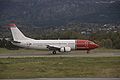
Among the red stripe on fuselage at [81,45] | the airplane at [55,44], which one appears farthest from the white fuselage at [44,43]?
the red stripe on fuselage at [81,45]

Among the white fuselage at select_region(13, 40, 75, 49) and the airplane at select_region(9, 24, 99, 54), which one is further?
the white fuselage at select_region(13, 40, 75, 49)

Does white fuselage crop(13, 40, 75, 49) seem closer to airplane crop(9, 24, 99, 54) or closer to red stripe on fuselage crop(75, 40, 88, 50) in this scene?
airplane crop(9, 24, 99, 54)

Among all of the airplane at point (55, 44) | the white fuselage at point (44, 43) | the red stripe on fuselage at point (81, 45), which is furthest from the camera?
the white fuselage at point (44, 43)

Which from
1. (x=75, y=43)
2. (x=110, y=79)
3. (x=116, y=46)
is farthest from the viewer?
(x=116, y=46)

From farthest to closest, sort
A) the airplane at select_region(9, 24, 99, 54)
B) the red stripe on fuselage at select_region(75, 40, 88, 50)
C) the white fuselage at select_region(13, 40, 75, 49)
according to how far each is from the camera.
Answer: the white fuselage at select_region(13, 40, 75, 49)
the airplane at select_region(9, 24, 99, 54)
the red stripe on fuselage at select_region(75, 40, 88, 50)

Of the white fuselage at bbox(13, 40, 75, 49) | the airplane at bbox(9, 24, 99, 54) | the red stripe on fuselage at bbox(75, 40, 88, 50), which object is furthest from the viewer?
the white fuselage at bbox(13, 40, 75, 49)

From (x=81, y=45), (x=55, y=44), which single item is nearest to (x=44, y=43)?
(x=55, y=44)

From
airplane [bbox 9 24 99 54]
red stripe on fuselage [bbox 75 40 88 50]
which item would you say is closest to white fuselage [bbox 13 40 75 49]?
airplane [bbox 9 24 99 54]

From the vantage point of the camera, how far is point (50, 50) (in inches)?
2675

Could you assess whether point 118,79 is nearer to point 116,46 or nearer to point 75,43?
point 75,43

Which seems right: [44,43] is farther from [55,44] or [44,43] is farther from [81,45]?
[81,45]

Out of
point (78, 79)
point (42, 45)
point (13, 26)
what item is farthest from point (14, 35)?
point (78, 79)

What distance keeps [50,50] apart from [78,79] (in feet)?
138

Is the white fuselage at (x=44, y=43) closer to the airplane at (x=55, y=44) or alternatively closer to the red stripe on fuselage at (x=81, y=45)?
the airplane at (x=55, y=44)
